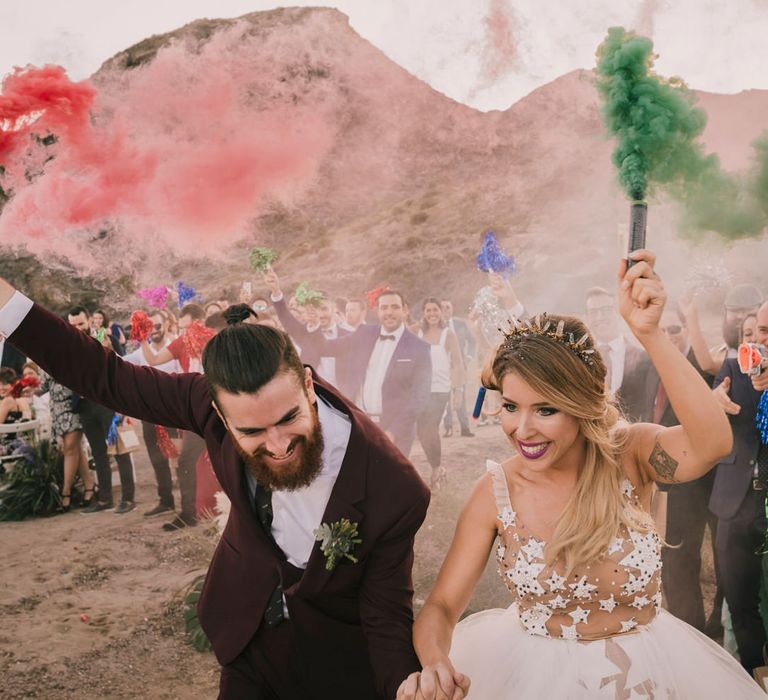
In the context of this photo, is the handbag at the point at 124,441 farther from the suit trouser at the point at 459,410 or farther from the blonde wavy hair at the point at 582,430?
the blonde wavy hair at the point at 582,430

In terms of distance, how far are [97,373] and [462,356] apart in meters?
5.61

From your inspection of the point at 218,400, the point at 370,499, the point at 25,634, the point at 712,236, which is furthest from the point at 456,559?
the point at 25,634

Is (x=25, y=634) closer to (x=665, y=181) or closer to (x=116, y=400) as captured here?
(x=116, y=400)

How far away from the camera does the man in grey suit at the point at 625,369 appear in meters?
5.55

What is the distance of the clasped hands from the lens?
2107 mm

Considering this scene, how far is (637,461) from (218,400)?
4.73ft

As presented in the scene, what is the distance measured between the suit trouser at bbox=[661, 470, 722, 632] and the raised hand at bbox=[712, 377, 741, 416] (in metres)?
0.80

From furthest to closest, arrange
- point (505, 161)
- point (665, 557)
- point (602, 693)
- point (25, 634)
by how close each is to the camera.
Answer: point (505, 161), point (25, 634), point (665, 557), point (602, 693)

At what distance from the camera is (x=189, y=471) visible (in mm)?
7402

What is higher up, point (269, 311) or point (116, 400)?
point (269, 311)

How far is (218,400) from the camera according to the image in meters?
2.39

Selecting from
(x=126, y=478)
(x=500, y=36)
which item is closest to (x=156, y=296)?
(x=126, y=478)

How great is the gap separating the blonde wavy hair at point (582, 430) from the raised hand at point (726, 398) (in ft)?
6.68

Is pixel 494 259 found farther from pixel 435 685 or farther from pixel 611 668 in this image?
A: pixel 435 685
